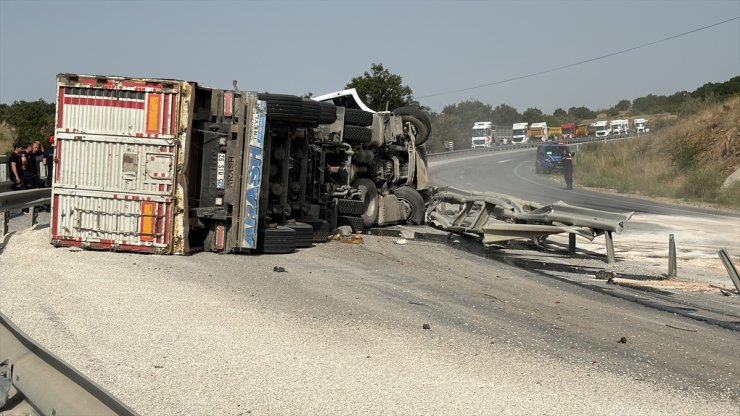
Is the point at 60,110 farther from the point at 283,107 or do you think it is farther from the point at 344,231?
the point at 344,231

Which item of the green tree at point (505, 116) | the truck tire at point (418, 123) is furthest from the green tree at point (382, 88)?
the green tree at point (505, 116)

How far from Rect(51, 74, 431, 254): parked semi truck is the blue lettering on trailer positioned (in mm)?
14

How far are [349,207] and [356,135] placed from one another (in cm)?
141

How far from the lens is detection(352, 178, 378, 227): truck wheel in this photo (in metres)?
15.7

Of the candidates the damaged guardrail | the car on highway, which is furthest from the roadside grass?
the damaged guardrail

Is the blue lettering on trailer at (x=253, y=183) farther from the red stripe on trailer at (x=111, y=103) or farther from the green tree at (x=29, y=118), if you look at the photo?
the green tree at (x=29, y=118)

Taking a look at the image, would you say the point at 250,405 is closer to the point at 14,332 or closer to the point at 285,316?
the point at 14,332

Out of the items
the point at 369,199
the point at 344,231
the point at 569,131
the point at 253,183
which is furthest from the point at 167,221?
the point at 569,131

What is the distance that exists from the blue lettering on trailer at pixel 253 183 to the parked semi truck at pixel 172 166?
0.5 inches

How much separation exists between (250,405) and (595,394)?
7.98 ft

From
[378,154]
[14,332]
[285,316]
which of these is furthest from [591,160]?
[14,332]

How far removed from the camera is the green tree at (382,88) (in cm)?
4872

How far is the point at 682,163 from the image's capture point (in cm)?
4206

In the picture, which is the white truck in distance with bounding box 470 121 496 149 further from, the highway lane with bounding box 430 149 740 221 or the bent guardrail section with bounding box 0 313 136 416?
the bent guardrail section with bounding box 0 313 136 416
